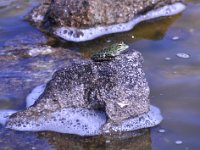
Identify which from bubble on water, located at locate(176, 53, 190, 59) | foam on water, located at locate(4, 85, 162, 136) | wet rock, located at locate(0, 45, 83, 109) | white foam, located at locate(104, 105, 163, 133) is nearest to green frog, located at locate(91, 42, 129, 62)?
foam on water, located at locate(4, 85, 162, 136)

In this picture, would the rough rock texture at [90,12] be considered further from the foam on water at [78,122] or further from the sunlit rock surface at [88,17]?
the foam on water at [78,122]

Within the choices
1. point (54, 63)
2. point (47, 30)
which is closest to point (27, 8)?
point (47, 30)

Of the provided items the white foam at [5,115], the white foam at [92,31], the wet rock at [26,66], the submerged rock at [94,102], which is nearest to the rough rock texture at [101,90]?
the submerged rock at [94,102]

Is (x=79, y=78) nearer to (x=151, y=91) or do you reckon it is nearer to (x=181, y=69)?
(x=151, y=91)

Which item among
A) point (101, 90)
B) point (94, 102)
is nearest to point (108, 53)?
point (101, 90)

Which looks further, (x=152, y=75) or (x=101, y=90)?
(x=152, y=75)

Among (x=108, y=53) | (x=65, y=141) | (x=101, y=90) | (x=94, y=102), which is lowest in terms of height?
(x=65, y=141)

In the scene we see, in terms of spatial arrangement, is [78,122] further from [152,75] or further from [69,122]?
[152,75]

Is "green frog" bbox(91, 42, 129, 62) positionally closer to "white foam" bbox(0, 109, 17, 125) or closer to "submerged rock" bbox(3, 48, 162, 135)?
"submerged rock" bbox(3, 48, 162, 135)
